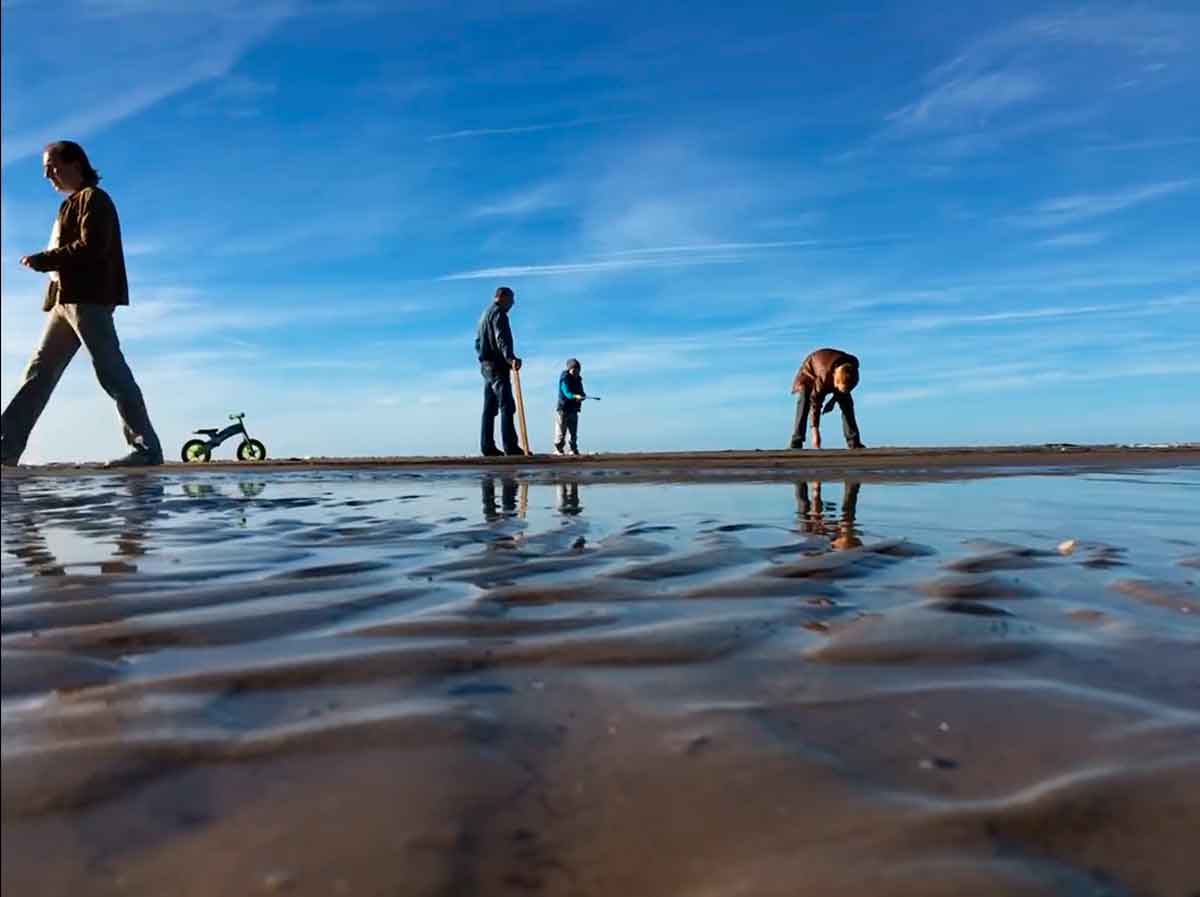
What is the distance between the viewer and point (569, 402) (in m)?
17.2

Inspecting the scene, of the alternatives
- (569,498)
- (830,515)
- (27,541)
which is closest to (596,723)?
(27,541)

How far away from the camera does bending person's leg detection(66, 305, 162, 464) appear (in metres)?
7.32

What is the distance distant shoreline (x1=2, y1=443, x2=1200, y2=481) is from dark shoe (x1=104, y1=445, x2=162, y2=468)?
158 millimetres

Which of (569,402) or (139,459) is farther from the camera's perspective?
(569,402)

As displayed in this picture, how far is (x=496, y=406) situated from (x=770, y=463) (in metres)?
3.63

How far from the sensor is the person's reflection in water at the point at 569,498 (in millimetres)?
4965

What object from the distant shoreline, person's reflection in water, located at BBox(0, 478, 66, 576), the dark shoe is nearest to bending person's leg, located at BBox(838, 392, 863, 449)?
the distant shoreline

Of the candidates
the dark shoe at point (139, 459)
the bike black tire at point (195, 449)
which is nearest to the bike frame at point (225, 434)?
the bike black tire at point (195, 449)

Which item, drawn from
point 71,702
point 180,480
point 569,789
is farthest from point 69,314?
point 569,789

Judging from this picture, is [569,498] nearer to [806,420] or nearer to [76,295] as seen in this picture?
[76,295]

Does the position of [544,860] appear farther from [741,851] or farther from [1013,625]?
[1013,625]

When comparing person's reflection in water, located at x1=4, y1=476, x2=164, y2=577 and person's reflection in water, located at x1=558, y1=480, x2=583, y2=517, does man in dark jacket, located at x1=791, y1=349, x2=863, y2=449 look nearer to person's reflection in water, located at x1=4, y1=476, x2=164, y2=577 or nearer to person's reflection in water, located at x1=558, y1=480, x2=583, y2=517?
person's reflection in water, located at x1=558, y1=480, x2=583, y2=517

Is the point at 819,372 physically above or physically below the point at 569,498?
above

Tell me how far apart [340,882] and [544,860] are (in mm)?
202
